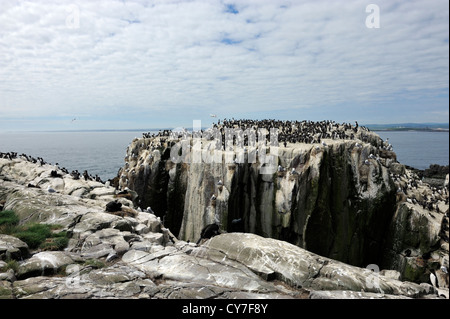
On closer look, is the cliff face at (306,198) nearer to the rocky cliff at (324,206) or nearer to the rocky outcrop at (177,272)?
the rocky cliff at (324,206)

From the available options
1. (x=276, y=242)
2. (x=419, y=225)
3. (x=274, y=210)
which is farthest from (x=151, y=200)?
(x=419, y=225)

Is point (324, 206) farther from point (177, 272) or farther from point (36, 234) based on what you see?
point (36, 234)

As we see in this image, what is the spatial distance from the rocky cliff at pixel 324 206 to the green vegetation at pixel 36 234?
594 inches

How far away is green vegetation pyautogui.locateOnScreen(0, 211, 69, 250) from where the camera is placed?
10.2m

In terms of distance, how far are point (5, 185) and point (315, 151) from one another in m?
23.2

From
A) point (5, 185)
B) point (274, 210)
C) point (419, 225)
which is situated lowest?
point (419, 225)

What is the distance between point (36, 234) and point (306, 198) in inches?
823

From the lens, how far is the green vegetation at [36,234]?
1016cm

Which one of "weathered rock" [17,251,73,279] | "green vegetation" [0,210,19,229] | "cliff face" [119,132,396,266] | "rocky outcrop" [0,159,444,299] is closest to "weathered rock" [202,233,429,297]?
"rocky outcrop" [0,159,444,299]

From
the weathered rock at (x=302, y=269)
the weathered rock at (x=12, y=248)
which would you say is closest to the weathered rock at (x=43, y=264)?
the weathered rock at (x=12, y=248)

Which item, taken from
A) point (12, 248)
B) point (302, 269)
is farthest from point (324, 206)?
point (12, 248)
